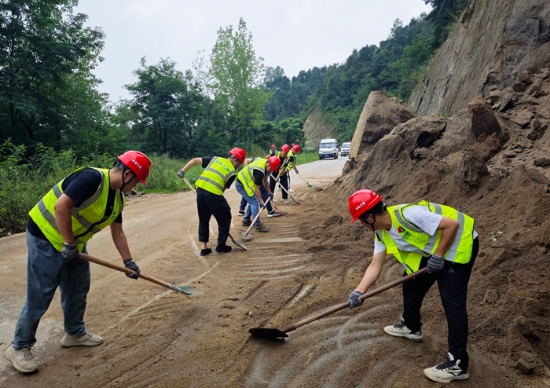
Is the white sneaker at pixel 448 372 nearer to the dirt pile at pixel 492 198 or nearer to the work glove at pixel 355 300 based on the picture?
the dirt pile at pixel 492 198

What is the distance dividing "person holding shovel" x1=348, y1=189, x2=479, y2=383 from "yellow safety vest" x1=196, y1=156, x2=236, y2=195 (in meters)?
3.38

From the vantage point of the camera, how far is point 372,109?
1298 cm

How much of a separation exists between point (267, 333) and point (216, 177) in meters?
3.16

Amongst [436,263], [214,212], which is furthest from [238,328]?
[214,212]

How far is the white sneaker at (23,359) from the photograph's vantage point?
3.06 meters

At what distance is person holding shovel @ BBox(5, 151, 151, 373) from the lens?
3055 mm

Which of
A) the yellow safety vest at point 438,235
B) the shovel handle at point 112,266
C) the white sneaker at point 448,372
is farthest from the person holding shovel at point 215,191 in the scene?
the white sneaker at point 448,372

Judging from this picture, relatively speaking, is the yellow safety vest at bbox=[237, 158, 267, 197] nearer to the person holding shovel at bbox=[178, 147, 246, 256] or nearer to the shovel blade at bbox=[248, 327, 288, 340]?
the person holding shovel at bbox=[178, 147, 246, 256]

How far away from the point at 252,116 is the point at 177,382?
3443cm

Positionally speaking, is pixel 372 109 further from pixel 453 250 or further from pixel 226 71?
pixel 226 71

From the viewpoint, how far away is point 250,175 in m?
8.05

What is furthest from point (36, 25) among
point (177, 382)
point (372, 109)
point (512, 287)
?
point (512, 287)

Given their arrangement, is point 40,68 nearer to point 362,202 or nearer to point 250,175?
point 250,175

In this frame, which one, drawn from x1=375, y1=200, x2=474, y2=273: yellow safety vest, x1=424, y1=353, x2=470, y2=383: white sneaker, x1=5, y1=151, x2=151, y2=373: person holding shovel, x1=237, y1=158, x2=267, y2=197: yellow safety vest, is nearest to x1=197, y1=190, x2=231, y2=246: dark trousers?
x1=237, y1=158, x2=267, y2=197: yellow safety vest
